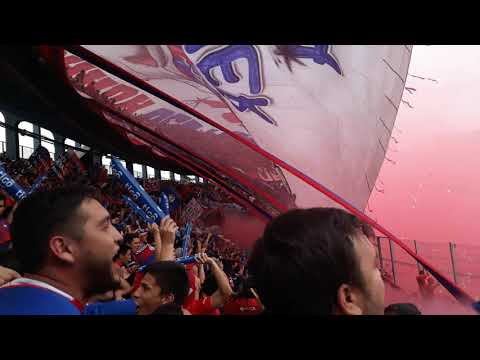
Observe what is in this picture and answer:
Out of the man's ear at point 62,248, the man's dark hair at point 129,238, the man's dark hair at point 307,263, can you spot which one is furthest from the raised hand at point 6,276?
the man's dark hair at point 129,238

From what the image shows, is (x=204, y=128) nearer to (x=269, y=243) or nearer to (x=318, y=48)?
(x=318, y=48)

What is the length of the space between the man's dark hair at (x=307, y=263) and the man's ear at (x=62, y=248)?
489 millimetres

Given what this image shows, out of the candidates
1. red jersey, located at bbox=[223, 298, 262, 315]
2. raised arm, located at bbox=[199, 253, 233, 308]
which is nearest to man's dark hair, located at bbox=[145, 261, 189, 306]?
raised arm, located at bbox=[199, 253, 233, 308]

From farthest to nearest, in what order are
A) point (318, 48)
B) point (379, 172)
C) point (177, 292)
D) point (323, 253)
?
1. point (379, 172)
2. point (318, 48)
3. point (177, 292)
4. point (323, 253)

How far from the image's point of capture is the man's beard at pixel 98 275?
1188 mm

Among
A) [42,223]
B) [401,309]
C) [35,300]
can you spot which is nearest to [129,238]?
[401,309]

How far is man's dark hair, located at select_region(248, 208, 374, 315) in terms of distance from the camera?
0.93 meters

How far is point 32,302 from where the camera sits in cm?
103

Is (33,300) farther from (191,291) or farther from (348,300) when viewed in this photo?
(191,291)

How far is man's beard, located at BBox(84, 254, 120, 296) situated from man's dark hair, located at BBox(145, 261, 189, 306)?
678mm

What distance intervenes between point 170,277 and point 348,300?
3.70ft
